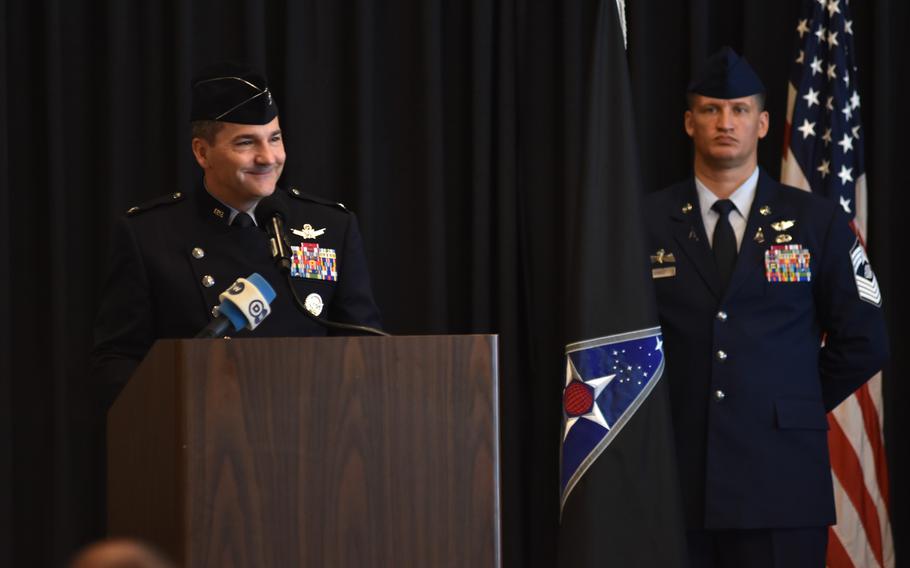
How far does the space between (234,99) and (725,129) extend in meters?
1.42

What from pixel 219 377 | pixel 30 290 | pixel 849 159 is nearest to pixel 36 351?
pixel 30 290

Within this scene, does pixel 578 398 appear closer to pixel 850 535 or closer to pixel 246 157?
pixel 246 157

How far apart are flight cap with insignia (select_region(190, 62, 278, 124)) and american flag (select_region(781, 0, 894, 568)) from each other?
2.01 m

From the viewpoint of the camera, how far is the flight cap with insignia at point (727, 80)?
3.13m

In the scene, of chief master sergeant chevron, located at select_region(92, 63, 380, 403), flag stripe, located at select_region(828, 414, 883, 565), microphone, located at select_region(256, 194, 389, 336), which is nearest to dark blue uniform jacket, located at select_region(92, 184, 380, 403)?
chief master sergeant chevron, located at select_region(92, 63, 380, 403)

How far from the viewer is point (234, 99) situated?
2.36 metres

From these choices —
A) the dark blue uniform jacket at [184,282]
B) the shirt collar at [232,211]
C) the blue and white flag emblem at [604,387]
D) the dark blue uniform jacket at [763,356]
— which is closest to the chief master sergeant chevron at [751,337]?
the dark blue uniform jacket at [763,356]

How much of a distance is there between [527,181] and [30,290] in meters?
1.73

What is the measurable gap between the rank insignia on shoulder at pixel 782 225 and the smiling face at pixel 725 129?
0.67 ft

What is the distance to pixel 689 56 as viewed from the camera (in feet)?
13.1

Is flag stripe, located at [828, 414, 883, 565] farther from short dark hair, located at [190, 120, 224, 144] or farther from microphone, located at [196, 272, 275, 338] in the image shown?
microphone, located at [196, 272, 275, 338]

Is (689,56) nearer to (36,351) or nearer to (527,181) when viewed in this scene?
(527,181)

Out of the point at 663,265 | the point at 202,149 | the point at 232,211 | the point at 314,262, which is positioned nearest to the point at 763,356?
the point at 663,265

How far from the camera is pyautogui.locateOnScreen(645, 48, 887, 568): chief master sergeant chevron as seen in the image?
2865 mm
